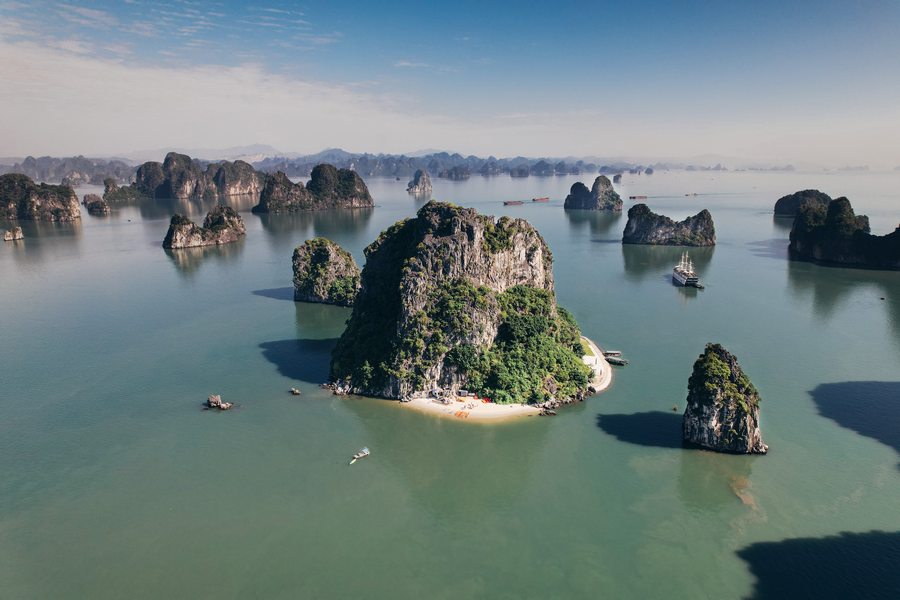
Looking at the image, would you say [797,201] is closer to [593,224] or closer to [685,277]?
[593,224]

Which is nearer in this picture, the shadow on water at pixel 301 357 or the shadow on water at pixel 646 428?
the shadow on water at pixel 646 428

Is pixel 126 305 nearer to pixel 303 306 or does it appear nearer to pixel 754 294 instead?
pixel 303 306

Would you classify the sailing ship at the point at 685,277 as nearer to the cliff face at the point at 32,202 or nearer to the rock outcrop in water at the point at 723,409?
the rock outcrop in water at the point at 723,409

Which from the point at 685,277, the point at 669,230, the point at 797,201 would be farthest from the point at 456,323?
the point at 797,201

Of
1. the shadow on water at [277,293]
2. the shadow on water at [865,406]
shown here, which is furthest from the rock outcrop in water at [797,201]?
the shadow on water at [277,293]

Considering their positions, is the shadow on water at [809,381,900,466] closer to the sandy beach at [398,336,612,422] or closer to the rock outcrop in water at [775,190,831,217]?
the sandy beach at [398,336,612,422]

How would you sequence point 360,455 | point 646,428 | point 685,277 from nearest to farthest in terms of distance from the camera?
point 360,455 → point 646,428 → point 685,277
